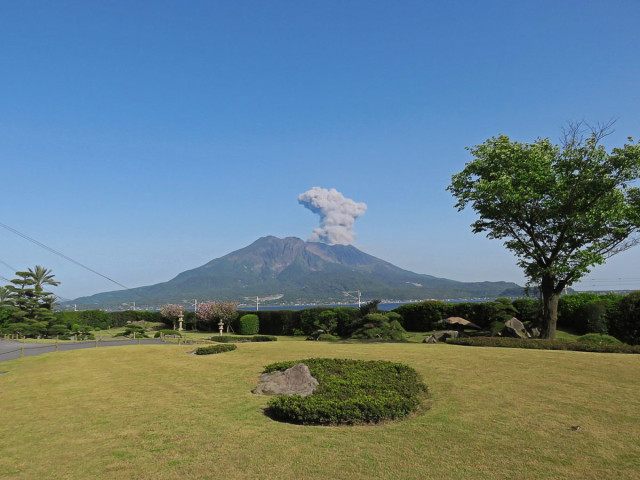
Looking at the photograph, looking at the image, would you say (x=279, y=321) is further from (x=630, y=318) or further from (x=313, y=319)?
(x=630, y=318)

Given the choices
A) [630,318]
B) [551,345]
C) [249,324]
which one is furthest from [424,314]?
[249,324]

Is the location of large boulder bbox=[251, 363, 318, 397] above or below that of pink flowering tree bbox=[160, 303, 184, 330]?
below

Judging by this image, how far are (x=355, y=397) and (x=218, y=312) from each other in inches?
1522

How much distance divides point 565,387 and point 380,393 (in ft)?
16.9

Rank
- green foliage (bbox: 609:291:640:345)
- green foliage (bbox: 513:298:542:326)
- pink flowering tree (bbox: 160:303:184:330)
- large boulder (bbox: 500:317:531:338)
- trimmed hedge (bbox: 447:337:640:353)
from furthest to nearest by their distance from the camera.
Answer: pink flowering tree (bbox: 160:303:184:330), green foliage (bbox: 513:298:542:326), large boulder (bbox: 500:317:531:338), green foliage (bbox: 609:291:640:345), trimmed hedge (bbox: 447:337:640:353)

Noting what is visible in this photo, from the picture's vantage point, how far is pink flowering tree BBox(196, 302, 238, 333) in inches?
1834

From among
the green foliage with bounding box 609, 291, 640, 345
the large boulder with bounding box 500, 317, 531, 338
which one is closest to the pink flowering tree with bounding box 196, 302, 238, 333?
the large boulder with bounding box 500, 317, 531, 338

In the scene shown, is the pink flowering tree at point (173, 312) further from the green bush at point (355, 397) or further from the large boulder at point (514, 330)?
the green bush at point (355, 397)

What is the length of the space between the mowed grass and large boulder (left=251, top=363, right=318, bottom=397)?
0.62 metres

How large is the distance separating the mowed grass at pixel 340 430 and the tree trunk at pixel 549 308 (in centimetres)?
765

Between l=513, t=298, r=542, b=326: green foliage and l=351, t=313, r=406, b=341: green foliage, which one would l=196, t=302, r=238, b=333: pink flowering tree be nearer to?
l=351, t=313, r=406, b=341: green foliage

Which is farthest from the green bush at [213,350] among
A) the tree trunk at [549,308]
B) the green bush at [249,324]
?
the green bush at [249,324]

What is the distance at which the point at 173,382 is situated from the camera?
14.2 metres

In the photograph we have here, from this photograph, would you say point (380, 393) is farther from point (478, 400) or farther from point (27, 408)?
point (27, 408)
